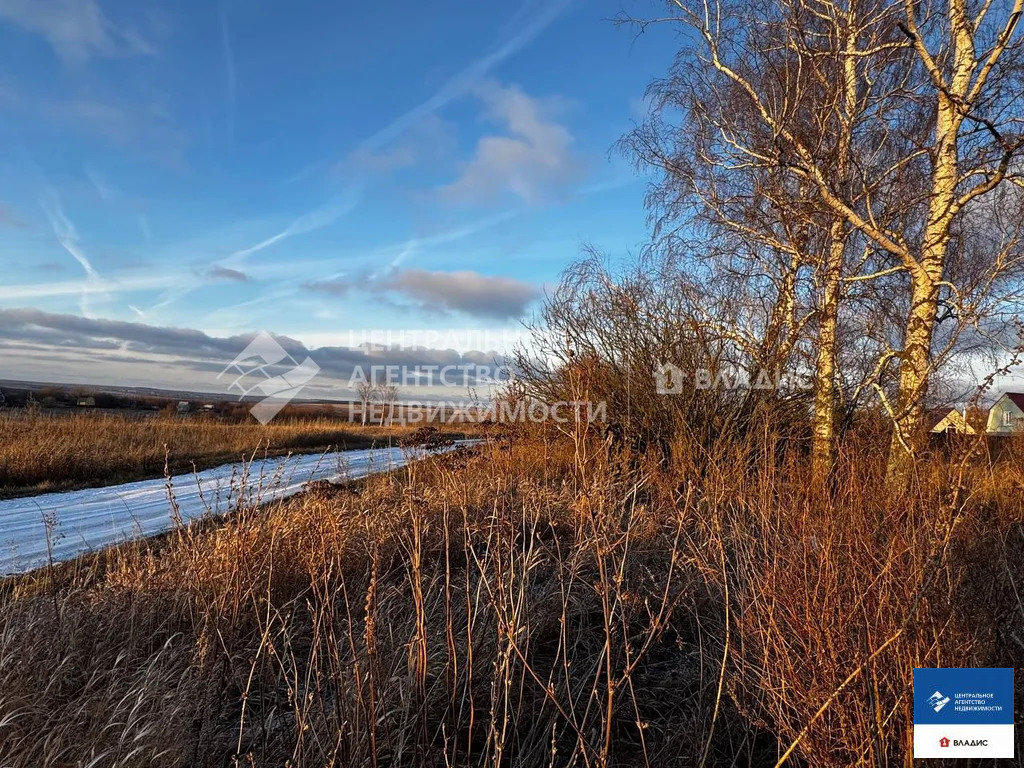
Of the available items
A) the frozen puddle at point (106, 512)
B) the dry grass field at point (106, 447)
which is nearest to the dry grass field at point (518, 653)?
the frozen puddle at point (106, 512)

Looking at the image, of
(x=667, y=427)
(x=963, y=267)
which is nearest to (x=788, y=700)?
(x=667, y=427)

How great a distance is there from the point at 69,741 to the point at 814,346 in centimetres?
755

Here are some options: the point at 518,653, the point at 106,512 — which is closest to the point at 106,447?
the point at 106,512

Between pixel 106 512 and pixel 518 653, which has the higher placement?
pixel 518 653

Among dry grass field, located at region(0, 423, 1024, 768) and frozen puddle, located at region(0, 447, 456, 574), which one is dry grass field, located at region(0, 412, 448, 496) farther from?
dry grass field, located at region(0, 423, 1024, 768)

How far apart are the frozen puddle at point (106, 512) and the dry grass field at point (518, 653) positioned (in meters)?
0.86

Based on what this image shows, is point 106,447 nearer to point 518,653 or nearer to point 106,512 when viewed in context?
point 106,512

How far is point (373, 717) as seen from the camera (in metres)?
1.61

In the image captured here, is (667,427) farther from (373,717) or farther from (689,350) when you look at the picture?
(373,717)

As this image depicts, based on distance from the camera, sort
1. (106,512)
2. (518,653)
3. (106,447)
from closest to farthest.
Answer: (518,653)
(106,512)
(106,447)

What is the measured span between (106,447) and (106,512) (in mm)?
4701

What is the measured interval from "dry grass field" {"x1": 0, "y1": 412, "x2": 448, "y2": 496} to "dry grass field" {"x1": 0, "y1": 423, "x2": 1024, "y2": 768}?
2.69 metres

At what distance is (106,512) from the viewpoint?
6.92 meters

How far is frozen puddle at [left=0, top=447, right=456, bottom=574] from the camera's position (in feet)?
15.2
